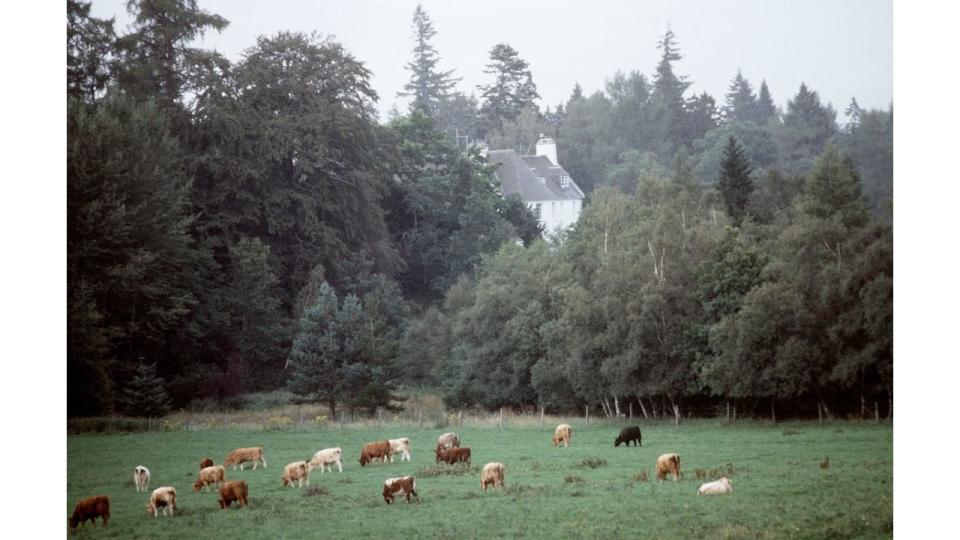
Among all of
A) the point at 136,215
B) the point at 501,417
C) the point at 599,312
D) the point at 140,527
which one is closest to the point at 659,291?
the point at 599,312

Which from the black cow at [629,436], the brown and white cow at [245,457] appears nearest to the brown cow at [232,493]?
the brown and white cow at [245,457]

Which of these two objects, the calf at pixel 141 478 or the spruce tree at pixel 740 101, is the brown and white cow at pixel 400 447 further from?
the spruce tree at pixel 740 101

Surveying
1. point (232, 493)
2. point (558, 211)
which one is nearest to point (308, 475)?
point (232, 493)

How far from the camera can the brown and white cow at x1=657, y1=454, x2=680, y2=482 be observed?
1351 cm

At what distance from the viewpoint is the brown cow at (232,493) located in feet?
41.2

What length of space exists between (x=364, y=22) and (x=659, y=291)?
314 inches

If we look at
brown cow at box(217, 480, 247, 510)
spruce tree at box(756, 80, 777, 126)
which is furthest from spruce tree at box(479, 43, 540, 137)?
brown cow at box(217, 480, 247, 510)

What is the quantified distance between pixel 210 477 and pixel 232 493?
41.2 inches

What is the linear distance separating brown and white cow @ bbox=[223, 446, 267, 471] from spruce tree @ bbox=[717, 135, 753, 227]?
7940 millimetres

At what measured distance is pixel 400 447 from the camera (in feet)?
48.5

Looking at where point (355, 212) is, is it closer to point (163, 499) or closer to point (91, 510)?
point (163, 499)

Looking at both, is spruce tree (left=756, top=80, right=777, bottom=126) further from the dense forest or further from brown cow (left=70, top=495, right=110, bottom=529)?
brown cow (left=70, top=495, right=110, bottom=529)

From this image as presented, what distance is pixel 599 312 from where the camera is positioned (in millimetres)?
21141
